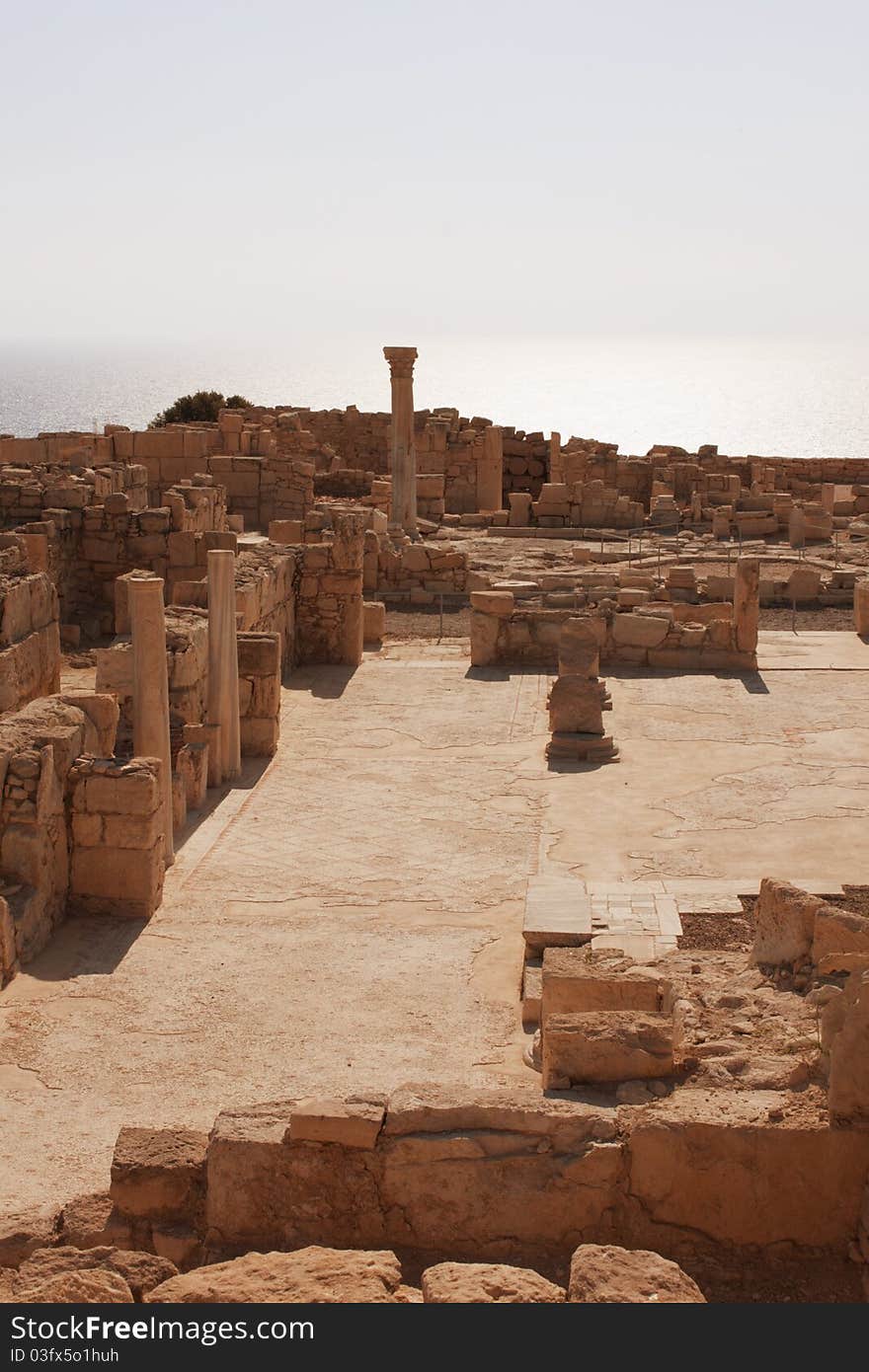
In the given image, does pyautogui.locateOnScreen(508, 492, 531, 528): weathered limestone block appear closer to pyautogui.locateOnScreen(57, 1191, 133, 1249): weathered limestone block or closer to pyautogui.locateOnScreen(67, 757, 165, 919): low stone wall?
pyautogui.locateOnScreen(67, 757, 165, 919): low stone wall

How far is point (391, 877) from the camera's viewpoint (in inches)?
422

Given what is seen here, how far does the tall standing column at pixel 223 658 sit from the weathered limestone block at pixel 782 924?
5.73m

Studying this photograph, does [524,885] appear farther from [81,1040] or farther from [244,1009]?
[81,1040]

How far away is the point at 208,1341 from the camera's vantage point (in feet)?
13.1

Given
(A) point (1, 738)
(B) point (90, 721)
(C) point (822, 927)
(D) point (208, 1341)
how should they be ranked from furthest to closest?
(B) point (90, 721)
(A) point (1, 738)
(C) point (822, 927)
(D) point (208, 1341)

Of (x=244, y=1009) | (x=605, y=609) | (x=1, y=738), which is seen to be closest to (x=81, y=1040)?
(x=244, y=1009)

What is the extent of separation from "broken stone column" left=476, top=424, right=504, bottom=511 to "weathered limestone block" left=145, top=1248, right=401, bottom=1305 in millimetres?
29731

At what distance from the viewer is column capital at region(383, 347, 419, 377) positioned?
27531 millimetres

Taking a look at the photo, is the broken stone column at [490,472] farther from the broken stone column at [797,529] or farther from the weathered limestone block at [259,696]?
the weathered limestone block at [259,696]

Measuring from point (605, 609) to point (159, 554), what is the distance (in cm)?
552

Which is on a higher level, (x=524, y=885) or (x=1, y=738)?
(x=1, y=738)

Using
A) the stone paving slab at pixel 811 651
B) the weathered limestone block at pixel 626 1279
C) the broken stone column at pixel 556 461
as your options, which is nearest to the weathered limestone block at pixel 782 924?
the weathered limestone block at pixel 626 1279

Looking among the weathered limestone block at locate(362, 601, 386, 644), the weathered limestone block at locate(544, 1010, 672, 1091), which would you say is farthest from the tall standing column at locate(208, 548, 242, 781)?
the weathered limestone block at locate(544, 1010, 672, 1091)

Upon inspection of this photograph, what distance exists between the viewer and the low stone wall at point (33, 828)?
351 inches
